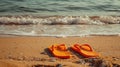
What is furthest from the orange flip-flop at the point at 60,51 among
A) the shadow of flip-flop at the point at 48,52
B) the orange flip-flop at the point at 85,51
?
the orange flip-flop at the point at 85,51

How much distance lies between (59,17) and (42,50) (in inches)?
146

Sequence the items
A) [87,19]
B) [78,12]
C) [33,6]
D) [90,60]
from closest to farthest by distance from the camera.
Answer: [90,60] → [87,19] → [78,12] → [33,6]

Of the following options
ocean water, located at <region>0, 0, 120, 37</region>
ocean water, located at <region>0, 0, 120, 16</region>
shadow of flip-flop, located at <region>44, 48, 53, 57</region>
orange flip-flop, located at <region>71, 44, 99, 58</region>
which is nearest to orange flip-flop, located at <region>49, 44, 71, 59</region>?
shadow of flip-flop, located at <region>44, 48, 53, 57</region>

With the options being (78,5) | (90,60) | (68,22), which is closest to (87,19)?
(68,22)

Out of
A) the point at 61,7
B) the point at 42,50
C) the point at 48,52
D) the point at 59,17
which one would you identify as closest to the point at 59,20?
the point at 59,17

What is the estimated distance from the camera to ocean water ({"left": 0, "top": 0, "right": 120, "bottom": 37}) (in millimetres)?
6656

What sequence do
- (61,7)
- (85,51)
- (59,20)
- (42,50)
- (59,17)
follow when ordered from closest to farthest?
(85,51) → (42,50) → (59,20) → (59,17) → (61,7)

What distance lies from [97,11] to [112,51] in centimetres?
512

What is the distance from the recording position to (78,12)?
31.9ft

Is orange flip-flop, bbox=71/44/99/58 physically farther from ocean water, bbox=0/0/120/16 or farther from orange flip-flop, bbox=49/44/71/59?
ocean water, bbox=0/0/120/16

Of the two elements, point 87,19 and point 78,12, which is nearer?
point 87,19

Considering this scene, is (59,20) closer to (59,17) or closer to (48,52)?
(59,17)

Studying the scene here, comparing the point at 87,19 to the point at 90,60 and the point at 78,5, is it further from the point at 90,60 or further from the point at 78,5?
the point at 90,60

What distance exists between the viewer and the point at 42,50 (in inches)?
199
